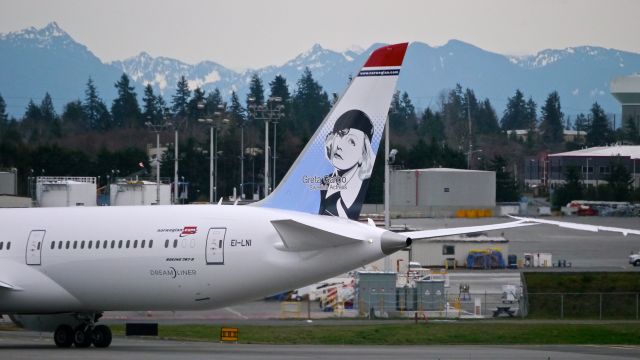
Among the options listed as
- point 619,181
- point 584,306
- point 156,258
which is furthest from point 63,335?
point 619,181

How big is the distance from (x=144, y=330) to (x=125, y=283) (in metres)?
3.12

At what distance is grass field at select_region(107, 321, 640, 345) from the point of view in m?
47.0

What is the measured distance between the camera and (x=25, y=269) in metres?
41.4

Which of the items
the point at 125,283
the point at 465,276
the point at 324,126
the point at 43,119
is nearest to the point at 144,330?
the point at 125,283

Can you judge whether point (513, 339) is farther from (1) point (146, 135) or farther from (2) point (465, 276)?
(1) point (146, 135)

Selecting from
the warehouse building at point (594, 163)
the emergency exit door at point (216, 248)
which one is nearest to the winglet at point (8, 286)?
the emergency exit door at point (216, 248)

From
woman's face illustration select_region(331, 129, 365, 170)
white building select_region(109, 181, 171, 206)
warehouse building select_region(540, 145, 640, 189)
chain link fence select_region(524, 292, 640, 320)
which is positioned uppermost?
warehouse building select_region(540, 145, 640, 189)

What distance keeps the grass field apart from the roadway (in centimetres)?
272

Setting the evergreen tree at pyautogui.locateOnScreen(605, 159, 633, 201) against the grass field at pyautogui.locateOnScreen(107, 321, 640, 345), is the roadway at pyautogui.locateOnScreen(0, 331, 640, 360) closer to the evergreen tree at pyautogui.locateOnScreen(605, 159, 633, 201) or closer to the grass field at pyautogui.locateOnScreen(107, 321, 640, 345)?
the grass field at pyautogui.locateOnScreen(107, 321, 640, 345)

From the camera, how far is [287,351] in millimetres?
40156

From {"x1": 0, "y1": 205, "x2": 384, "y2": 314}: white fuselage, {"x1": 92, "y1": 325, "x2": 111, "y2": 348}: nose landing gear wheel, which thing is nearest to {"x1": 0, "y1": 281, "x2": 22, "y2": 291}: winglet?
{"x1": 0, "y1": 205, "x2": 384, "y2": 314}: white fuselage

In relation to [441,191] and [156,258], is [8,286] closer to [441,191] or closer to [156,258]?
[156,258]

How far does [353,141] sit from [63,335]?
11.4 metres

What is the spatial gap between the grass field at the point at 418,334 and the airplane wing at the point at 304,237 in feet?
30.7
